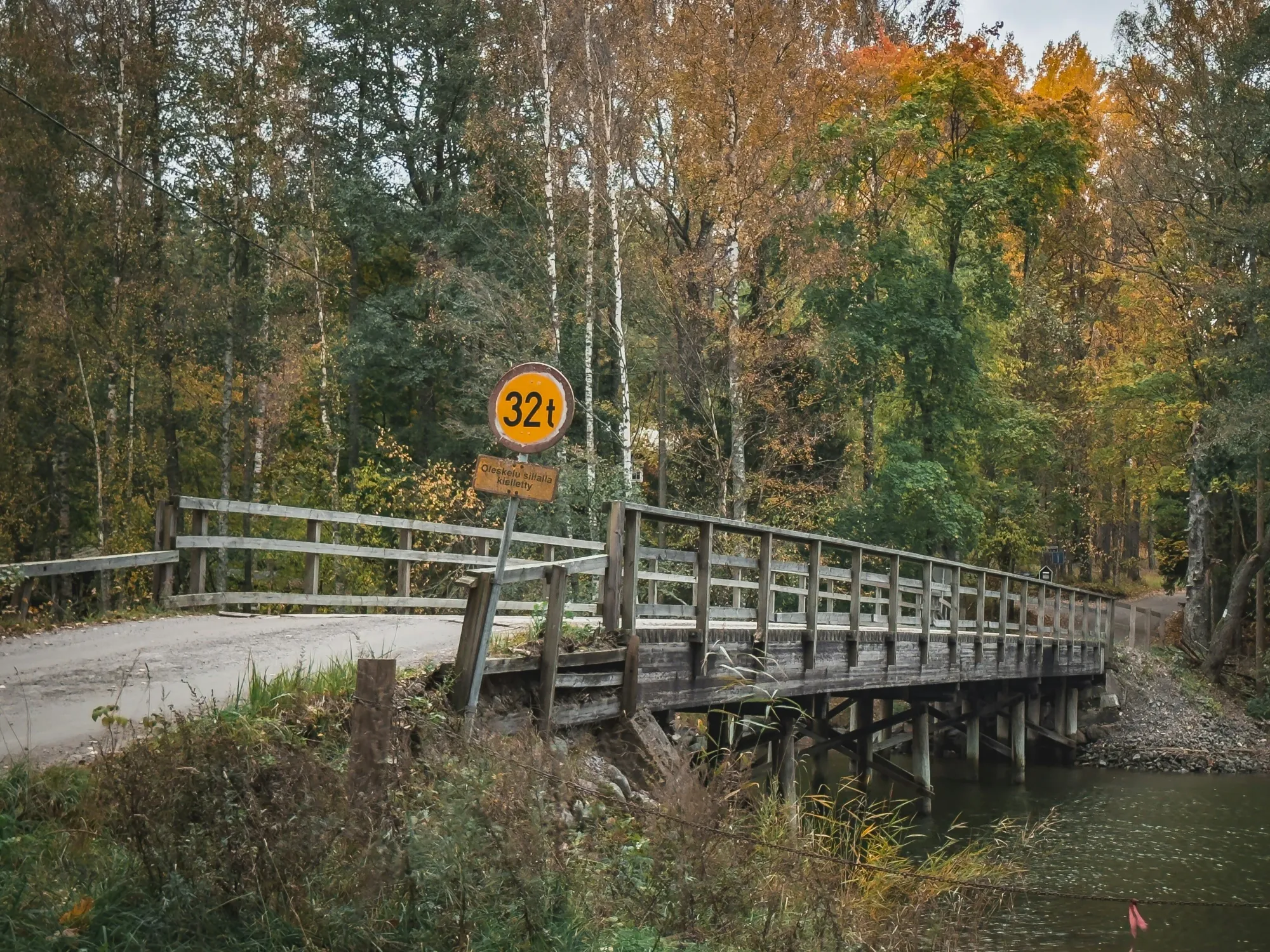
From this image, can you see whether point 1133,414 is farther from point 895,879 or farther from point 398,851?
point 398,851

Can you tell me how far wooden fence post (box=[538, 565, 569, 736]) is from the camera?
873 cm

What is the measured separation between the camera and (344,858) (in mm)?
5363

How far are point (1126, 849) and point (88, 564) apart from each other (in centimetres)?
1265

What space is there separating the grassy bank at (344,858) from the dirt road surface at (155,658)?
83cm

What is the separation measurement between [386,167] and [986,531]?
20.2m

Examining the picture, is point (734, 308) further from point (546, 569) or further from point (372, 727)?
point (372, 727)

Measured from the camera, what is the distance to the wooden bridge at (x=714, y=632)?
948 cm

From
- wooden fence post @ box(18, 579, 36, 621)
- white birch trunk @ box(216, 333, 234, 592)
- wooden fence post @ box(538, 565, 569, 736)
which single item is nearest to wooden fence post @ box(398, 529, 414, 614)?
wooden fence post @ box(18, 579, 36, 621)

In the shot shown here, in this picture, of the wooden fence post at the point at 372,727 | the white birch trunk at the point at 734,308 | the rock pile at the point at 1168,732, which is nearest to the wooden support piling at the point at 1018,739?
the rock pile at the point at 1168,732

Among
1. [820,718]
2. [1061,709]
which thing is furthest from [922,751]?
[1061,709]

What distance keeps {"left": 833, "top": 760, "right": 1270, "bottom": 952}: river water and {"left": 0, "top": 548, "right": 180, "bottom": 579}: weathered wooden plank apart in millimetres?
8894

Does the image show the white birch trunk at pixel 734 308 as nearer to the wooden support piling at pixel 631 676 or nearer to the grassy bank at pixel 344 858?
the wooden support piling at pixel 631 676

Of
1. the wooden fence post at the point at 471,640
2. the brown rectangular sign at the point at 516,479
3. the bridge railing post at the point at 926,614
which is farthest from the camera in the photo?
the bridge railing post at the point at 926,614

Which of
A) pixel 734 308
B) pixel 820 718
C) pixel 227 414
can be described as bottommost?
pixel 820 718
